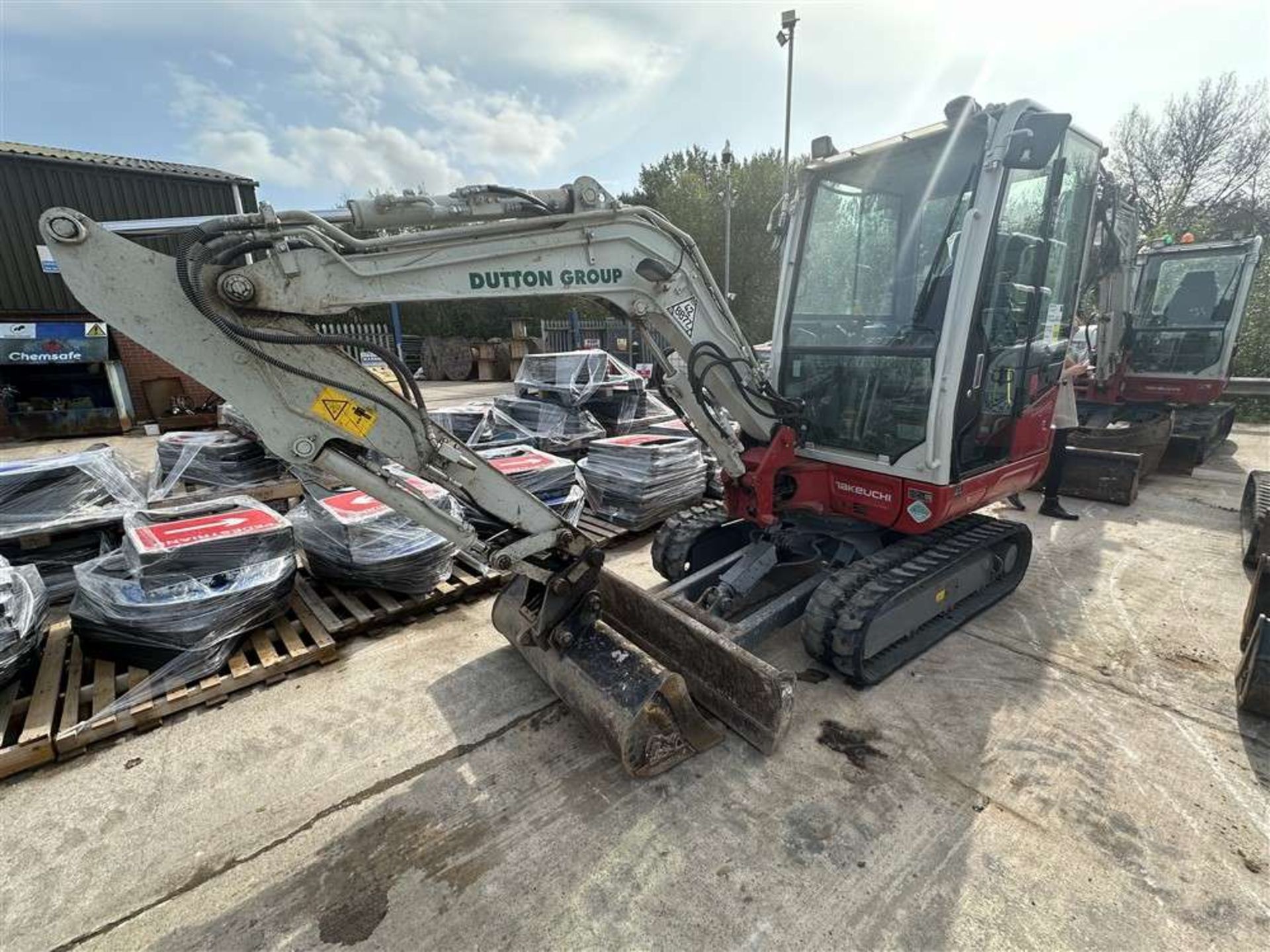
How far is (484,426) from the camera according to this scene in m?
6.96

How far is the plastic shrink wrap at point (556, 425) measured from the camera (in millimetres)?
6785

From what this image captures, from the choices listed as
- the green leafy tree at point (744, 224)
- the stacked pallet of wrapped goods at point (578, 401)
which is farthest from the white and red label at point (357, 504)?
the green leafy tree at point (744, 224)

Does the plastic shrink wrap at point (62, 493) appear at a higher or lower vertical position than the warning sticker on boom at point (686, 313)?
lower

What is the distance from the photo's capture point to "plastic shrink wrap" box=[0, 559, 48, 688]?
2.86 metres

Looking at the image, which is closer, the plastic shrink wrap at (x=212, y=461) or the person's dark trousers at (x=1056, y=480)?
the plastic shrink wrap at (x=212, y=461)

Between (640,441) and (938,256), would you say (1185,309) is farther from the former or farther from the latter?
(640,441)

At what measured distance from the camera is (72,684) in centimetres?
308

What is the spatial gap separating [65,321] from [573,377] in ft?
32.6

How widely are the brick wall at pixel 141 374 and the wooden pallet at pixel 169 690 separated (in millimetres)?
9427

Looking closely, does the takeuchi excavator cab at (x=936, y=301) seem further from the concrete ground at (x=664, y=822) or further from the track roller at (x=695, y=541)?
the concrete ground at (x=664, y=822)

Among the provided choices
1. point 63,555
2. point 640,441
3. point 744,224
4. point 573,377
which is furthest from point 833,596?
point 744,224

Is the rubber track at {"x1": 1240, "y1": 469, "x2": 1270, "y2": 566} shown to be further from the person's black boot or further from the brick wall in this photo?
the brick wall

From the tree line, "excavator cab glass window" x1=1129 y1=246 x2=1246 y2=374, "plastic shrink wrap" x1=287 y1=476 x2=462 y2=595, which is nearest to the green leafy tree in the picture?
the tree line

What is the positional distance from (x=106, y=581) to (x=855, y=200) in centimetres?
485
